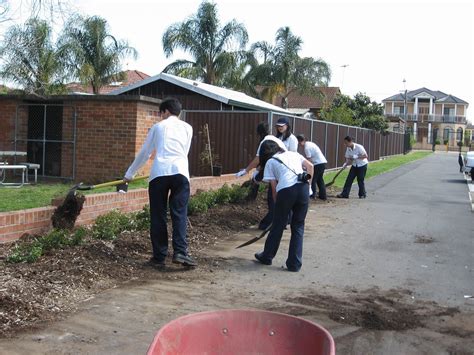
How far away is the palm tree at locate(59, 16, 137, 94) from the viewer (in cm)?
3228

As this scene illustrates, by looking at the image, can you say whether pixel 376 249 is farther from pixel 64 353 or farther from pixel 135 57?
pixel 135 57

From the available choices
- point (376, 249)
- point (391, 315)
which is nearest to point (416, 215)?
point (376, 249)

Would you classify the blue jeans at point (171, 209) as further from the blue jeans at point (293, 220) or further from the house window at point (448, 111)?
the house window at point (448, 111)

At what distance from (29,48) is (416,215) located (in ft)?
30.4

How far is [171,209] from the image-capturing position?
6.33m

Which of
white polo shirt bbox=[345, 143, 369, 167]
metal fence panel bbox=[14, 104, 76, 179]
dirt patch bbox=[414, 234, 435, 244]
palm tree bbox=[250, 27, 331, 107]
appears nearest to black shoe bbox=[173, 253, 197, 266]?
dirt patch bbox=[414, 234, 435, 244]

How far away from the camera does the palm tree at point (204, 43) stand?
36219 millimetres

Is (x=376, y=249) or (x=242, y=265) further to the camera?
(x=376, y=249)

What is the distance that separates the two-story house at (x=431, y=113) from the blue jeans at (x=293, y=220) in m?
101

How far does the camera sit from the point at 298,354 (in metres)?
Answer: 2.62

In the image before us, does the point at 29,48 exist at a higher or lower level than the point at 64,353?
higher

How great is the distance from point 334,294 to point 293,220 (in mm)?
1313

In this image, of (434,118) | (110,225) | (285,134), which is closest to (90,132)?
(285,134)

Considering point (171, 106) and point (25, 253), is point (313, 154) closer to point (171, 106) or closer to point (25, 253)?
point (171, 106)
